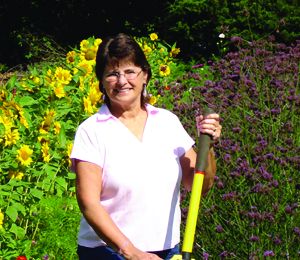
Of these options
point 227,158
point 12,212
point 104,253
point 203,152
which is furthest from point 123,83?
point 12,212

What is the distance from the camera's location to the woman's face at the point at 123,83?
2703 millimetres

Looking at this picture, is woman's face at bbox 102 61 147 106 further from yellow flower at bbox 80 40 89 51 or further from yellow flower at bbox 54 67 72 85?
yellow flower at bbox 80 40 89 51

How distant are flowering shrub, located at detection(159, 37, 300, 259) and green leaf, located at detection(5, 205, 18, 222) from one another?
92cm

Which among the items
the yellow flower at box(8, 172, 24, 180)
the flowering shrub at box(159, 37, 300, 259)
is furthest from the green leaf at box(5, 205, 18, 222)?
the flowering shrub at box(159, 37, 300, 259)

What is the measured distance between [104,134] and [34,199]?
214 cm

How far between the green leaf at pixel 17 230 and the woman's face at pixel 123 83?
1932 millimetres

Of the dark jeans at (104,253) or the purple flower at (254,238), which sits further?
the purple flower at (254,238)

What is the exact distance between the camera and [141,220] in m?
2.66

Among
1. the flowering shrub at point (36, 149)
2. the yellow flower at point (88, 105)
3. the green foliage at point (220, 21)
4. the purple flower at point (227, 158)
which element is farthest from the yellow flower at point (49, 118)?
the green foliage at point (220, 21)

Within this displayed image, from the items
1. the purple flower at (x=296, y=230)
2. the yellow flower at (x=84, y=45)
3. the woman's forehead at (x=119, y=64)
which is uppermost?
the yellow flower at (x=84, y=45)

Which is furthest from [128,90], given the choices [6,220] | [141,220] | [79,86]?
[79,86]

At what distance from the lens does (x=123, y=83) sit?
8.84 ft

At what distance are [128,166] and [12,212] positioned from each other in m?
1.94

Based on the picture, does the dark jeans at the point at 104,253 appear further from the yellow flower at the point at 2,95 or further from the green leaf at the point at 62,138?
the yellow flower at the point at 2,95
